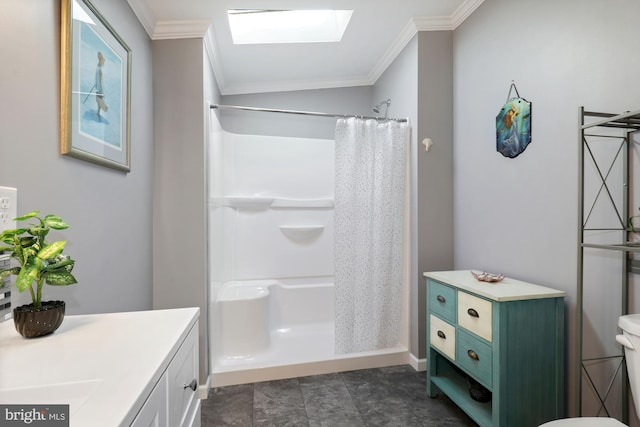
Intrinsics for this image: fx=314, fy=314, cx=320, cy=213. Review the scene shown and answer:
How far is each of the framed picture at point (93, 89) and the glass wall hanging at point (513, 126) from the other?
6.94 feet

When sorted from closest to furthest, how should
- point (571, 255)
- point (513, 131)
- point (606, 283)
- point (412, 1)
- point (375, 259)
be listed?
point (606, 283) → point (571, 255) → point (513, 131) → point (412, 1) → point (375, 259)

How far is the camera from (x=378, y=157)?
2420 millimetres

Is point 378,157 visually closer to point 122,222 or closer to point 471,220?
point 471,220

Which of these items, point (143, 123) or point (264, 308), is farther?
point (264, 308)

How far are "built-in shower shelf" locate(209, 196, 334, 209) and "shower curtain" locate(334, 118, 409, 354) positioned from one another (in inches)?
30.6

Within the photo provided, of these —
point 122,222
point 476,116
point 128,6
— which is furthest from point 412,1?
point 122,222

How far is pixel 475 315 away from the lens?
62.2 inches

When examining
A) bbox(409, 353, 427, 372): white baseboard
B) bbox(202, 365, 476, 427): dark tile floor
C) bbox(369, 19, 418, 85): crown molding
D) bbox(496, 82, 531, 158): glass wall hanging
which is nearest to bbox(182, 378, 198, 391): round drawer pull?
bbox(202, 365, 476, 427): dark tile floor

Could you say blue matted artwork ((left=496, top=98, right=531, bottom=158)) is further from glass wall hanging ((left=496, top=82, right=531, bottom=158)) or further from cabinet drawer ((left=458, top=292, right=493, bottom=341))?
cabinet drawer ((left=458, top=292, right=493, bottom=341))

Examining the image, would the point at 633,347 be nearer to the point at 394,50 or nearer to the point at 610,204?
the point at 610,204

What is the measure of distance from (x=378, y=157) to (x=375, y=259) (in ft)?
2.58

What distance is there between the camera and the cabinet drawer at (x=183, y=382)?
0.80 metres

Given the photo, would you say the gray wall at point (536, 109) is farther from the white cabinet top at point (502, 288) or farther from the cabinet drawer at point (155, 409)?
the cabinet drawer at point (155, 409)

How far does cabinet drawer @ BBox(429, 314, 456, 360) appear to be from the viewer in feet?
5.83
